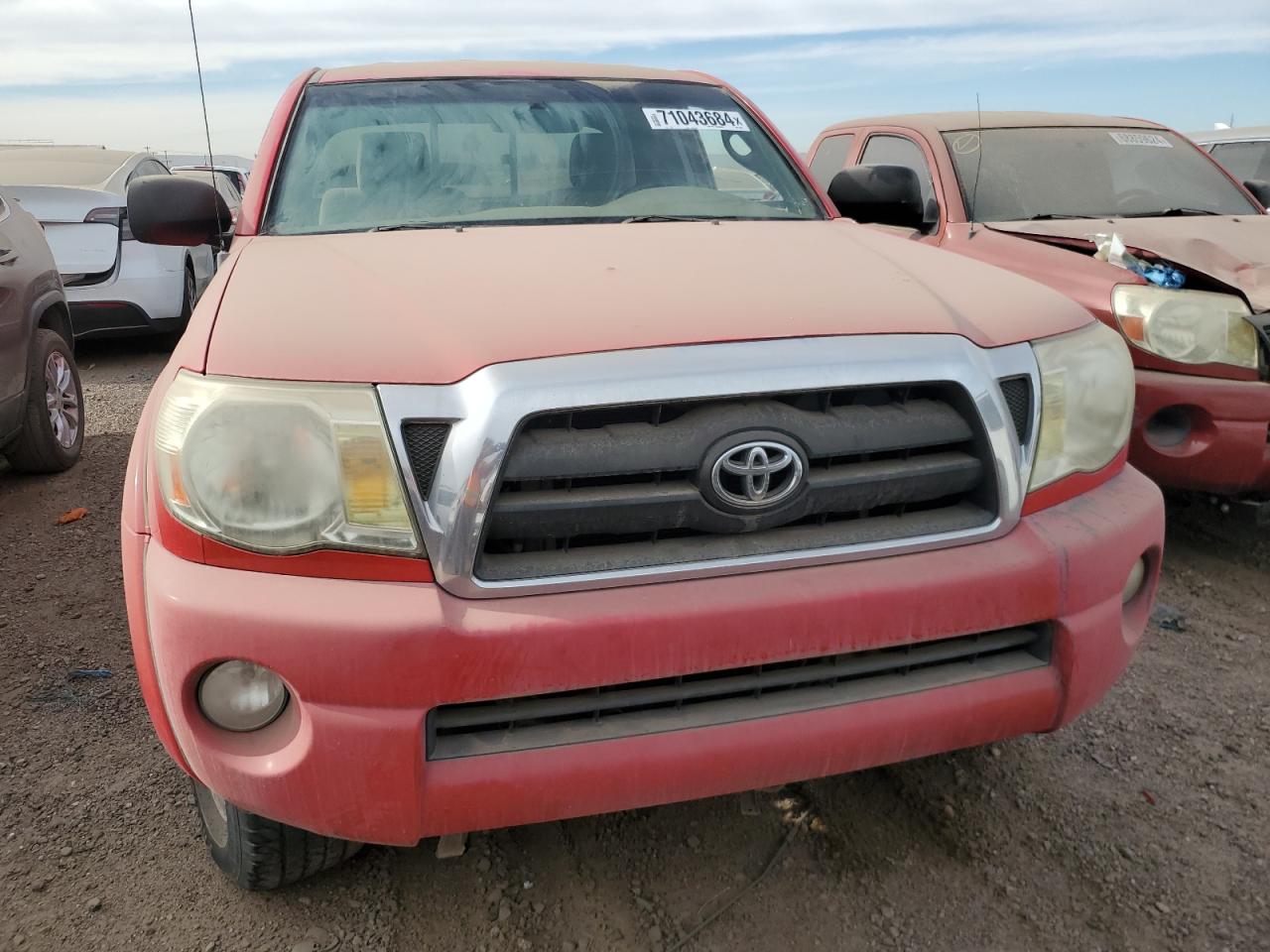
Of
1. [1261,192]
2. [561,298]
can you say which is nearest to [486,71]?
[561,298]

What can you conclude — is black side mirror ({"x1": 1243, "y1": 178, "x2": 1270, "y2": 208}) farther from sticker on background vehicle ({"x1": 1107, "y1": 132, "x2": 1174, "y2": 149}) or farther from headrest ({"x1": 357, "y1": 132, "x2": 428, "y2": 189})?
headrest ({"x1": 357, "y1": 132, "x2": 428, "y2": 189})

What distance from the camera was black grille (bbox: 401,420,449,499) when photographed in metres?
1.62

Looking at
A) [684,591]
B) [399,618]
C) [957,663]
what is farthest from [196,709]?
[957,663]

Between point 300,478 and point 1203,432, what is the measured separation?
3118 millimetres

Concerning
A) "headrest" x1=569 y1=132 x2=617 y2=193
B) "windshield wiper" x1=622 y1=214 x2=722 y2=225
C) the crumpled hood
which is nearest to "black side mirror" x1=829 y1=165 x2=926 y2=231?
"windshield wiper" x1=622 y1=214 x2=722 y2=225

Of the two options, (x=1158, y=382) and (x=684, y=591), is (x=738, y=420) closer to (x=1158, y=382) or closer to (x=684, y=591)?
(x=684, y=591)

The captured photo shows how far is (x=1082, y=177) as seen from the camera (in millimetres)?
4953

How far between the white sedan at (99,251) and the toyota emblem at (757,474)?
6.18 meters

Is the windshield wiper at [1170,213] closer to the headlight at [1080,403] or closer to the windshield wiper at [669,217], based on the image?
the windshield wiper at [669,217]

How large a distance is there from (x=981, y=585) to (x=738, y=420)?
52cm

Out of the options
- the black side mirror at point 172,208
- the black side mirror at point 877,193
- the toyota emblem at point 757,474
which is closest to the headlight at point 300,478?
the toyota emblem at point 757,474

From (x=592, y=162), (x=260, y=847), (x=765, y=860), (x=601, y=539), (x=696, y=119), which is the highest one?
(x=696, y=119)

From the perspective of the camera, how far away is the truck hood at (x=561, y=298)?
172cm

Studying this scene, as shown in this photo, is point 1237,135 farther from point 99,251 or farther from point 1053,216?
point 99,251
